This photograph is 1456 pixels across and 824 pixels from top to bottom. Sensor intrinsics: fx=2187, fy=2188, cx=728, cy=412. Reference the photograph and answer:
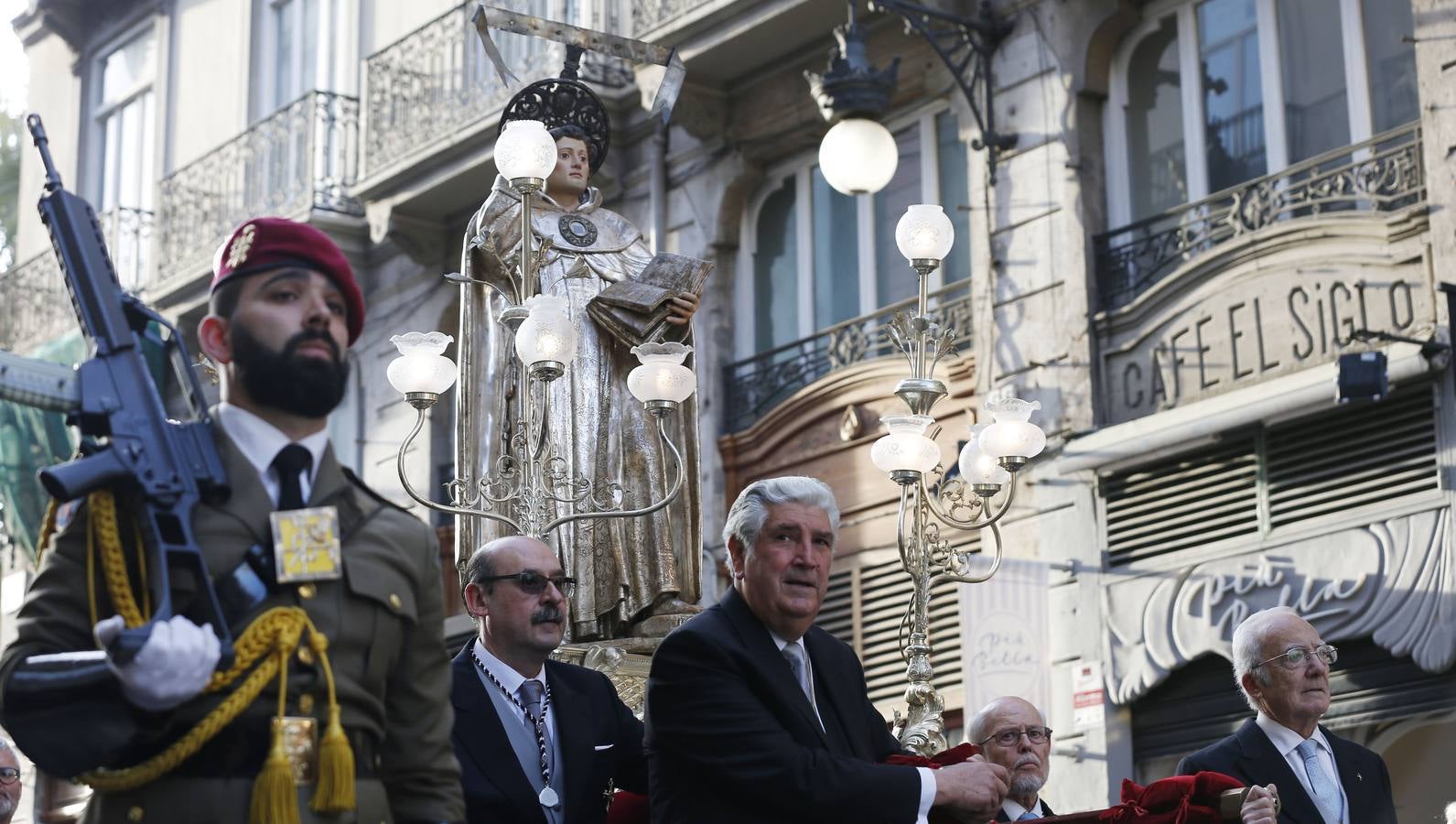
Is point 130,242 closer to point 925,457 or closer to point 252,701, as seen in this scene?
point 925,457

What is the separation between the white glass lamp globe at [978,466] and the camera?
876 centimetres

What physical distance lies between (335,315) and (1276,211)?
9281mm

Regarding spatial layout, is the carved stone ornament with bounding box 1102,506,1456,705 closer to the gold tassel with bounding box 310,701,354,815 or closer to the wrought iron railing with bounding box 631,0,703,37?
the wrought iron railing with bounding box 631,0,703,37

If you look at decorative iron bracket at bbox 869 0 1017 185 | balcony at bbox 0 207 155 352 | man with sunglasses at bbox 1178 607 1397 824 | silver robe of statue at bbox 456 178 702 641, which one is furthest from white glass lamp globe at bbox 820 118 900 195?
balcony at bbox 0 207 155 352

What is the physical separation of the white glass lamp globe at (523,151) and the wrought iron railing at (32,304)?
16881mm

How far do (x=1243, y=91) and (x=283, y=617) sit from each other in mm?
10360

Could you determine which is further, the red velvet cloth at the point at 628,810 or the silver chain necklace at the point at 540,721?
the red velvet cloth at the point at 628,810

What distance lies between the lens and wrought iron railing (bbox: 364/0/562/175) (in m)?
17.6

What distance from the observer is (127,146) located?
2370cm

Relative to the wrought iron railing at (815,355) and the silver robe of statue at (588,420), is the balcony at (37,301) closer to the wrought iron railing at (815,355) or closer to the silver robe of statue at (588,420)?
the wrought iron railing at (815,355)

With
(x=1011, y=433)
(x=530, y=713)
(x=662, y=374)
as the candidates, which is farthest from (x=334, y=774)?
(x=1011, y=433)

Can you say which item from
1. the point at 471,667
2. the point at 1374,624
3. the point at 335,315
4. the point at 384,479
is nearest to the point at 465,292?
the point at 471,667

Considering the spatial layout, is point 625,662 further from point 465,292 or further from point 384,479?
point 384,479

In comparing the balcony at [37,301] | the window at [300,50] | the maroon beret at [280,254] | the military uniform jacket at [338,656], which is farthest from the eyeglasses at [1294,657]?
the balcony at [37,301]
